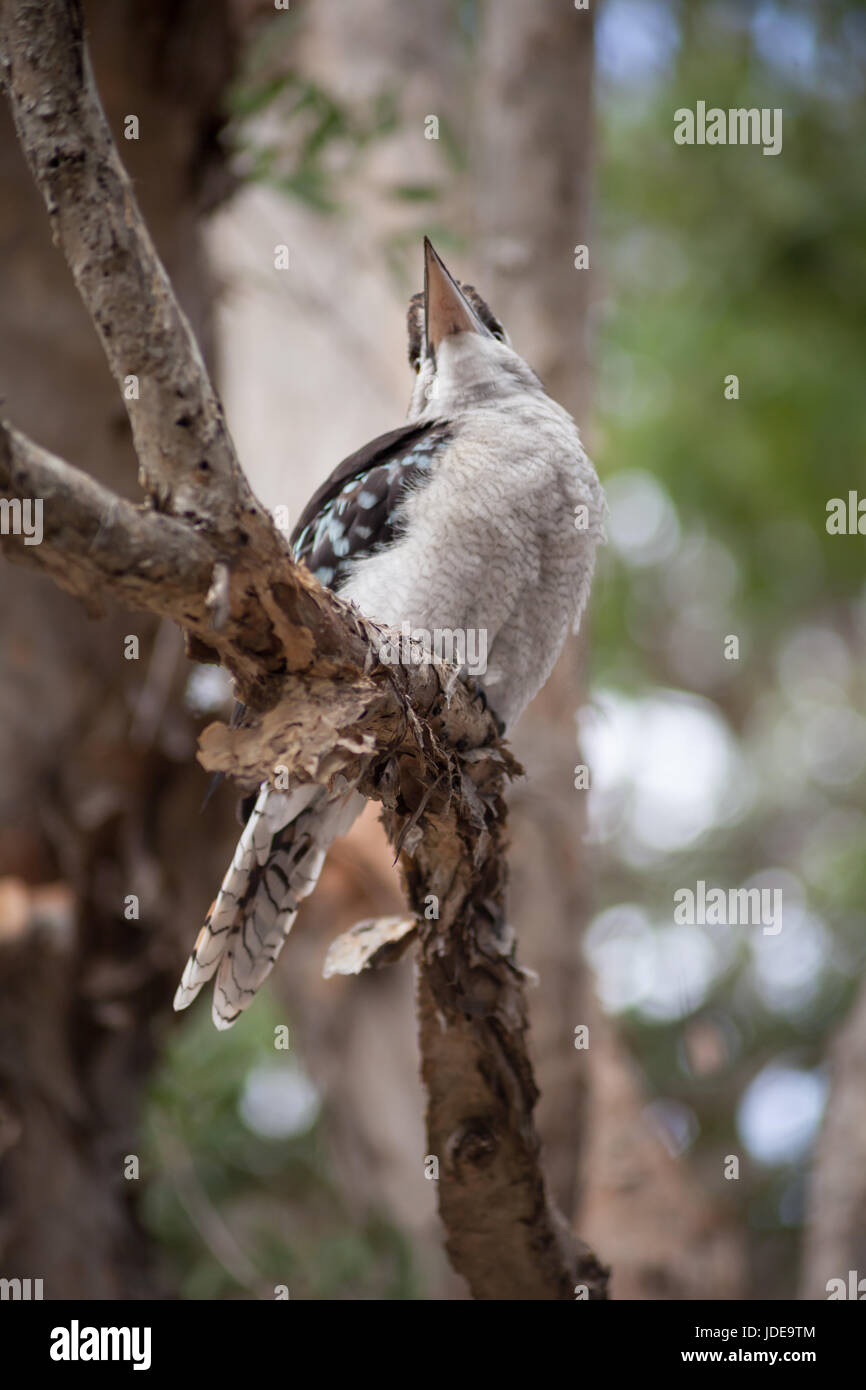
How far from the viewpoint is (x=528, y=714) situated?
14.9ft

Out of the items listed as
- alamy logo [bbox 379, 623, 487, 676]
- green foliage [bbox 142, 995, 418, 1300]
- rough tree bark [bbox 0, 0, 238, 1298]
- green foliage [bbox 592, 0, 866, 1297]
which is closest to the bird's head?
alamy logo [bbox 379, 623, 487, 676]

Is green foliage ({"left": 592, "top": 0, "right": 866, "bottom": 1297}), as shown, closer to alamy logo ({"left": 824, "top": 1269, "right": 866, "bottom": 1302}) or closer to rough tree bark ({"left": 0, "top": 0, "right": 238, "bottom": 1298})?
alamy logo ({"left": 824, "top": 1269, "right": 866, "bottom": 1302})

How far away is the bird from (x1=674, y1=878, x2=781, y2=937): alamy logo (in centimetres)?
332

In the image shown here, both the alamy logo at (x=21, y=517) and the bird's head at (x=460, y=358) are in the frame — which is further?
the bird's head at (x=460, y=358)

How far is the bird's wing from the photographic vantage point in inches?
117

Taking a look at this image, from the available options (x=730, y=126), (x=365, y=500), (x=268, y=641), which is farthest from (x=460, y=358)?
(x=730, y=126)

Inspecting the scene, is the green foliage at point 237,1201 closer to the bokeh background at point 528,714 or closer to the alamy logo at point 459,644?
the bokeh background at point 528,714

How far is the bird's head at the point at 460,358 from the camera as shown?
318 cm
